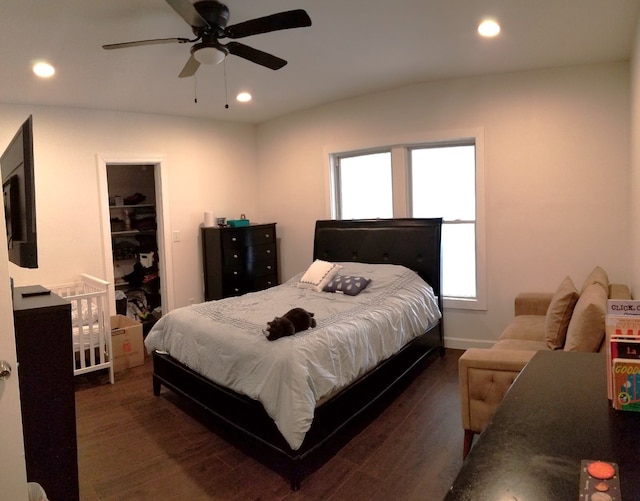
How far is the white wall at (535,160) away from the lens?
11.4 feet

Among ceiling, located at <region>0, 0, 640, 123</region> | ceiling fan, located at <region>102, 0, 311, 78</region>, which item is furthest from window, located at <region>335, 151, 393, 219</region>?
ceiling fan, located at <region>102, 0, 311, 78</region>

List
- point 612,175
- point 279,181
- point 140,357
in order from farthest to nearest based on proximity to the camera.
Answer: point 279,181, point 140,357, point 612,175

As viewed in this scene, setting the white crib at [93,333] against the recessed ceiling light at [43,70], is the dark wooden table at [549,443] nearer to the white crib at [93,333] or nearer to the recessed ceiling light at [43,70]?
the white crib at [93,333]

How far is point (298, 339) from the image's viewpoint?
2494mm

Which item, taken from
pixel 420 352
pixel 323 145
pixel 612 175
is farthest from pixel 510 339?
pixel 323 145

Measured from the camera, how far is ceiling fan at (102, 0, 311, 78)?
84.1 inches

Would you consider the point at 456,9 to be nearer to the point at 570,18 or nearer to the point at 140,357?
the point at 570,18

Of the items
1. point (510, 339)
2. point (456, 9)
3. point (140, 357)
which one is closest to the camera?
point (456, 9)

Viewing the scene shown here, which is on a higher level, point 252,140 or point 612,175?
point 252,140

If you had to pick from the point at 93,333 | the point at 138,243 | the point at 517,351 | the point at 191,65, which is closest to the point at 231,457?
the point at 517,351

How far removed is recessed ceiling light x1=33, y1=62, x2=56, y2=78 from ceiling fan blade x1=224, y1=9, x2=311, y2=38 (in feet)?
5.48

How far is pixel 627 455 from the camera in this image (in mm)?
943

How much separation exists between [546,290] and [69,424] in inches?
145

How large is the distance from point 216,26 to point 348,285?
2.23 meters
